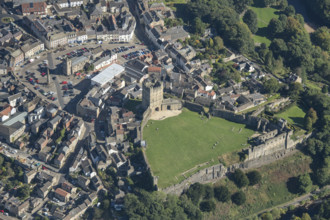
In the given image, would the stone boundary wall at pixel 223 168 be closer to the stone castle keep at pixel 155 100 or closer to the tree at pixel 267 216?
the tree at pixel 267 216

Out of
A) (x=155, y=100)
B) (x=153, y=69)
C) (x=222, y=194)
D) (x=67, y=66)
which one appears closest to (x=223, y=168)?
(x=222, y=194)

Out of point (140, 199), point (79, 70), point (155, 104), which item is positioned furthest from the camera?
point (79, 70)

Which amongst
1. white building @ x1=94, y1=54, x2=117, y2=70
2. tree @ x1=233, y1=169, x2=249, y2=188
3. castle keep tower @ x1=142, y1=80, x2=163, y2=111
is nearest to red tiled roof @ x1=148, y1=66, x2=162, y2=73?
white building @ x1=94, y1=54, x2=117, y2=70

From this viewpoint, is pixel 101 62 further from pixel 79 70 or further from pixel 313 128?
pixel 313 128

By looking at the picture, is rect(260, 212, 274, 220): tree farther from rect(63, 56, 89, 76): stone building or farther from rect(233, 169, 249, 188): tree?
rect(63, 56, 89, 76): stone building

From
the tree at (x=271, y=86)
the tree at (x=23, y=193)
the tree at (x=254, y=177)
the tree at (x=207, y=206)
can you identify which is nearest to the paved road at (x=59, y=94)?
the tree at (x=23, y=193)

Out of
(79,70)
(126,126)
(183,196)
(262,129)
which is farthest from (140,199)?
(79,70)

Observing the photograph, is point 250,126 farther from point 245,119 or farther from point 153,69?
point 153,69
